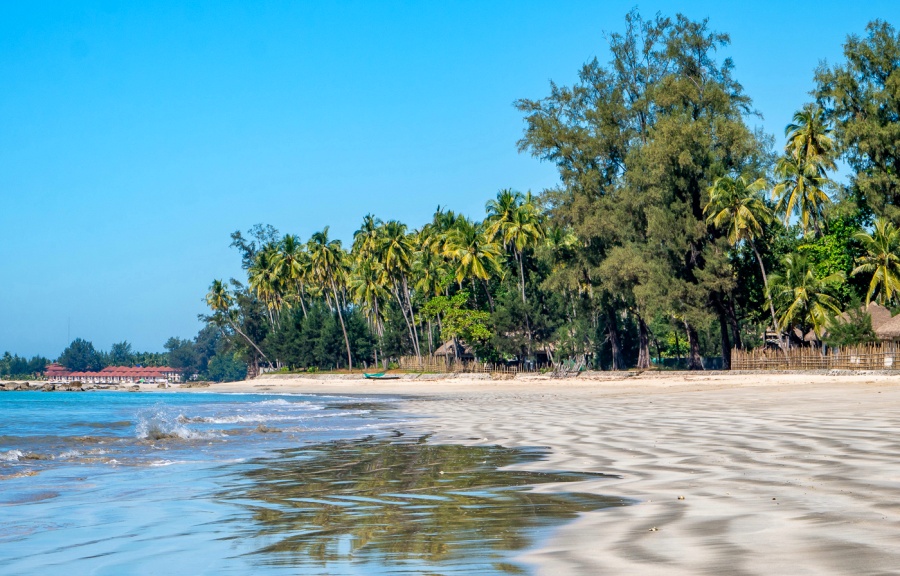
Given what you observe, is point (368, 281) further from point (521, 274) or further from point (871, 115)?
point (871, 115)

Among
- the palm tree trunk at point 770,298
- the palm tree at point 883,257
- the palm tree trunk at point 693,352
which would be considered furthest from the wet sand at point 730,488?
the palm tree trunk at point 693,352

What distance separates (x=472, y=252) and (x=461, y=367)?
356 inches

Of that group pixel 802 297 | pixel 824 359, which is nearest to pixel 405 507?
pixel 824 359

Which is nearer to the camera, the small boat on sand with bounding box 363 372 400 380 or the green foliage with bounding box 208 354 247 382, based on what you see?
the small boat on sand with bounding box 363 372 400 380

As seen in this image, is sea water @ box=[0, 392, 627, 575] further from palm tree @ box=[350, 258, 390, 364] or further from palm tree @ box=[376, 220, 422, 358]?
palm tree @ box=[350, 258, 390, 364]

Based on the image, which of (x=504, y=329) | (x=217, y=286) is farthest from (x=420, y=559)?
(x=217, y=286)

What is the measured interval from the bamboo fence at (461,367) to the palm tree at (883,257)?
81.4 feet

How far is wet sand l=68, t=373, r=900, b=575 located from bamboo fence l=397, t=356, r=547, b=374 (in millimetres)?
49480

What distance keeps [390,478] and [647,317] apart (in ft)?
135

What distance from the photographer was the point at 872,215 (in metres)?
49.7

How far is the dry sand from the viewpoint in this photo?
4.29 m

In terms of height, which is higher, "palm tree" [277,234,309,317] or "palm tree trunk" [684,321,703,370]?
"palm tree" [277,234,309,317]

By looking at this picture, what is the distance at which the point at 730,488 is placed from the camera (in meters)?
6.89

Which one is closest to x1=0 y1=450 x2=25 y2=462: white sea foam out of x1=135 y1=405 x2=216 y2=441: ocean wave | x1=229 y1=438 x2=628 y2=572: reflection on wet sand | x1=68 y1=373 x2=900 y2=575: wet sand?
x1=135 y1=405 x2=216 y2=441: ocean wave
